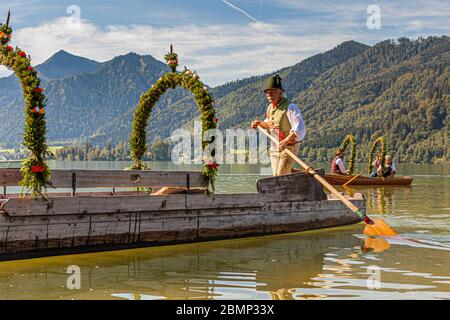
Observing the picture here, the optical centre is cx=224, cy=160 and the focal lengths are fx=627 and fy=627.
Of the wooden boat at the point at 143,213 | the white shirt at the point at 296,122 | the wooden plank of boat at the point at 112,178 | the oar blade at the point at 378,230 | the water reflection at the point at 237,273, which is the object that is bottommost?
the water reflection at the point at 237,273

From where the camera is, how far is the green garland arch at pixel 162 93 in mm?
16281

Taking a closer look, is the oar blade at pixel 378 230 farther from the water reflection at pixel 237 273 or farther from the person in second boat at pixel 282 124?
the person in second boat at pixel 282 124

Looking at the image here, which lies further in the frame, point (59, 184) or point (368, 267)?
point (59, 184)

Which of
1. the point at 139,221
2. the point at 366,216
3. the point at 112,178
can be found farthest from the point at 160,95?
the point at 366,216

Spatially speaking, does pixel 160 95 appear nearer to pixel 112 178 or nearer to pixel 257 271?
pixel 112 178

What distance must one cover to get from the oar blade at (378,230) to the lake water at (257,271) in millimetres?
243

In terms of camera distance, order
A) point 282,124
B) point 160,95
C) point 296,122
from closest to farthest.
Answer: point 296,122
point 282,124
point 160,95

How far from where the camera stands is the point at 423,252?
15.1m

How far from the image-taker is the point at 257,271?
12672 millimetres

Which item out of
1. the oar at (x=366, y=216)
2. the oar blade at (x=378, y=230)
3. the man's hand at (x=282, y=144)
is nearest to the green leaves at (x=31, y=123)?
the oar at (x=366, y=216)

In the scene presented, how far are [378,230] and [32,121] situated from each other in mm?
9466
